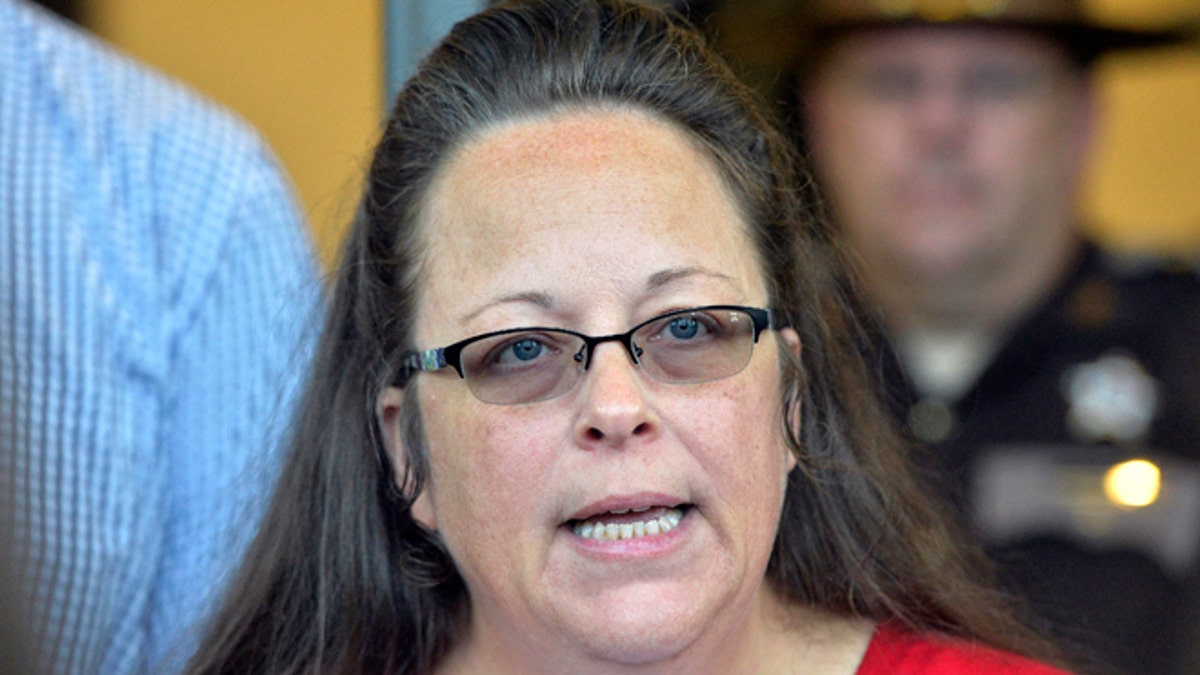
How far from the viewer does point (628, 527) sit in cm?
162

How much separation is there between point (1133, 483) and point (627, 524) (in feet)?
7.97

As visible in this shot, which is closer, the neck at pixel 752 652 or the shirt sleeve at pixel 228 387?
the neck at pixel 752 652

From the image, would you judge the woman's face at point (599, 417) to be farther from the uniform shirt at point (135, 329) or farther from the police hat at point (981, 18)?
the police hat at point (981, 18)

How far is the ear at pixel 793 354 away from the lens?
6.11ft

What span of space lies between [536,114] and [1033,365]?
226cm

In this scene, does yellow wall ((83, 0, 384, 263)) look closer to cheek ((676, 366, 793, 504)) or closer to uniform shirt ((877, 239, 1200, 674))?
cheek ((676, 366, 793, 504))

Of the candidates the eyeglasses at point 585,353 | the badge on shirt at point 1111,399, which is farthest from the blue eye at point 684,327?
the badge on shirt at point 1111,399

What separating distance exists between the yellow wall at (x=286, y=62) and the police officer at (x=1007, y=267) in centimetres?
116

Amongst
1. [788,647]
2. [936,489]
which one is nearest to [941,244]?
[936,489]

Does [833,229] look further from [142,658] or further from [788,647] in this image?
[142,658]

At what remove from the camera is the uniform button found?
364 centimetres

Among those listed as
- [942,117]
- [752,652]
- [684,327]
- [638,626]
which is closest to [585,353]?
[684,327]

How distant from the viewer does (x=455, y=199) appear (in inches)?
72.7

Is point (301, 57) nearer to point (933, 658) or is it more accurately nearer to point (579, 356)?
point (579, 356)
